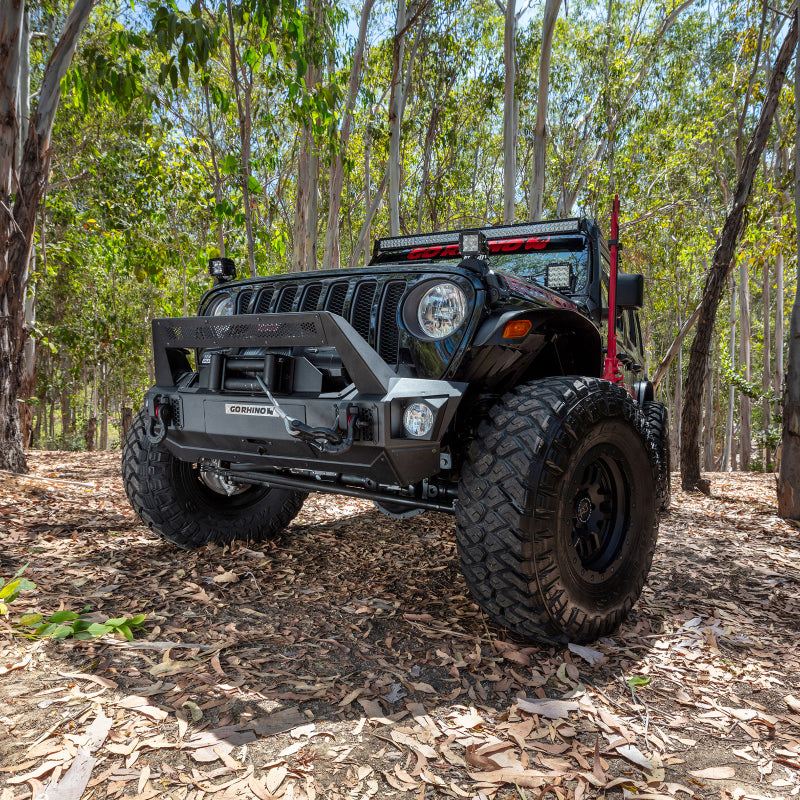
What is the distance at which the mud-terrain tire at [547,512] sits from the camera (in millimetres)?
2314

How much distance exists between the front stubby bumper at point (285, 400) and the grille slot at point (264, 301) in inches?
12.9

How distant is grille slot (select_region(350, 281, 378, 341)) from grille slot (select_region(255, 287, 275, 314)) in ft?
1.79

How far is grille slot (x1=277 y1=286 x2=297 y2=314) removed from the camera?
10.1 ft

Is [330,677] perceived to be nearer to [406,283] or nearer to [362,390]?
[362,390]

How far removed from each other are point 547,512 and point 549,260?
2.14 metres

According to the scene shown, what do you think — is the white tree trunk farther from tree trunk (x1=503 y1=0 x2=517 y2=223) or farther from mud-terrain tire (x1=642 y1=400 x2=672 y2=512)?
tree trunk (x1=503 y1=0 x2=517 y2=223)

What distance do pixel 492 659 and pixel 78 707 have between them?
1.46m

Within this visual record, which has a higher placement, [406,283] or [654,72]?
[654,72]

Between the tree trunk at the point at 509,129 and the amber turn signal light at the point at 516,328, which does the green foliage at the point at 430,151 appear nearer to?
the tree trunk at the point at 509,129

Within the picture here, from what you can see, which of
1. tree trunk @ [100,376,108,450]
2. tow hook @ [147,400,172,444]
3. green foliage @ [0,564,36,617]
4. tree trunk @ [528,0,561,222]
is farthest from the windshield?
tree trunk @ [100,376,108,450]

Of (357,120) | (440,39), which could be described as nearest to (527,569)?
(357,120)

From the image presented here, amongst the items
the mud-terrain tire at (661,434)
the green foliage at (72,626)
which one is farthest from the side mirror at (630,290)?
the green foliage at (72,626)

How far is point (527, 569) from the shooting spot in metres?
2.29

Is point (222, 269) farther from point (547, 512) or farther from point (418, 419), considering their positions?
point (547, 512)
